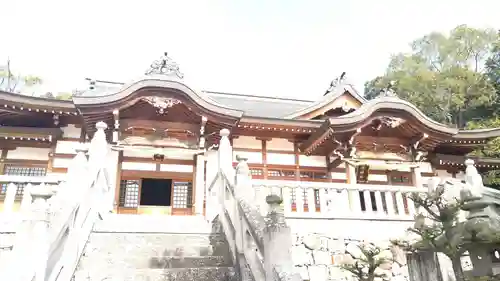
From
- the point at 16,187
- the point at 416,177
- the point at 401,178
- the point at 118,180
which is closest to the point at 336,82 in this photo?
the point at 401,178

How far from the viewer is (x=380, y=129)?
11734 mm

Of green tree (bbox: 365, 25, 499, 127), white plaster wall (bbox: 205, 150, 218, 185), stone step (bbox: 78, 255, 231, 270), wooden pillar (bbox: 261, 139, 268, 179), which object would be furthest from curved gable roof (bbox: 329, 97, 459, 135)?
green tree (bbox: 365, 25, 499, 127)

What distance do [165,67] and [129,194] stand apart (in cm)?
412

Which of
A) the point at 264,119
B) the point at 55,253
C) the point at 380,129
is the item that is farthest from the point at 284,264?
the point at 380,129

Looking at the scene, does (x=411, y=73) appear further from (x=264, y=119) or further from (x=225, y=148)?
(x=225, y=148)

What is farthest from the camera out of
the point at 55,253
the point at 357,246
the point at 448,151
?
the point at 448,151

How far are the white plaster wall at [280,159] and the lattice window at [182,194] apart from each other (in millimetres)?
2858

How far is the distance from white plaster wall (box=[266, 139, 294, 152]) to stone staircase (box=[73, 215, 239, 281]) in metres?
6.05

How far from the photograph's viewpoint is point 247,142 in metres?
12.0

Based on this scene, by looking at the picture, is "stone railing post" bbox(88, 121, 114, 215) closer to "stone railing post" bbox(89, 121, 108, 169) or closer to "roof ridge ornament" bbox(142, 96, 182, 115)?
"stone railing post" bbox(89, 121, 108, 169)

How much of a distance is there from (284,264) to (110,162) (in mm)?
7867

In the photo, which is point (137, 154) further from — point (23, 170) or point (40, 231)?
point (40, 231)

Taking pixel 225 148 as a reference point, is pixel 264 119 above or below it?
above

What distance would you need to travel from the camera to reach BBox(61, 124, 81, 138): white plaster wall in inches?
420
